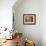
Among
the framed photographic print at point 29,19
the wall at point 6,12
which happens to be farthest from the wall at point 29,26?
the wall at point 6,12

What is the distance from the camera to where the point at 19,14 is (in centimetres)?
552

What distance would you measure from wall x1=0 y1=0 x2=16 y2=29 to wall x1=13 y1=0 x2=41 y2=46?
39.1 inches

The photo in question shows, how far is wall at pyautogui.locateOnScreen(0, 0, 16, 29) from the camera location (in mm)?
4477

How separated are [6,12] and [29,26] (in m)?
1.47

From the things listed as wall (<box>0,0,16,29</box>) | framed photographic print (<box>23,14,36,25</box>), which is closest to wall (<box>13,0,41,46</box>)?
framed photographic print (<box>23,14,36,25</box>)

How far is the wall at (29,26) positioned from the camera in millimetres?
5504

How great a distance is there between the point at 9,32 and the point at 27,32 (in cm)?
129

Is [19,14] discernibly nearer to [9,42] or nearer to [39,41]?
[39,41]

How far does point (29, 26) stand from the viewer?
5.52 metres

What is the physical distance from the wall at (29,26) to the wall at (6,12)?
99 cm

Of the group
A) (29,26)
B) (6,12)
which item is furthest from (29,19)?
(6,12)

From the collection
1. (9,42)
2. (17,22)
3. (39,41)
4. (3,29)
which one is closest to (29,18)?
(17,22)

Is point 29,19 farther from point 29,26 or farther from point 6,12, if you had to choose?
point 6,12

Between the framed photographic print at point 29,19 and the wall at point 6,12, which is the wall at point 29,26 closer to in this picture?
the framed photographic print at point 29,19
